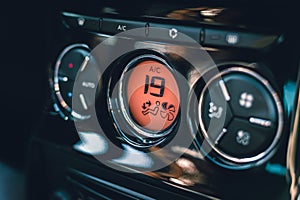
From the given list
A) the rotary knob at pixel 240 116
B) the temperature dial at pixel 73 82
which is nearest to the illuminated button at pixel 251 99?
the rotary knob at pixel 240 116

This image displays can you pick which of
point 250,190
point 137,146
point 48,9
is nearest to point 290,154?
point 250,190

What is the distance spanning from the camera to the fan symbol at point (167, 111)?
22.3 inches

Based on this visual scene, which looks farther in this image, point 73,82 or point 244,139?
point 73,82

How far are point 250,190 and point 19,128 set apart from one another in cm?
42

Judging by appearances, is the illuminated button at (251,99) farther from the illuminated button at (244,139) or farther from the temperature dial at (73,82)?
the temperature dial at (73,82)

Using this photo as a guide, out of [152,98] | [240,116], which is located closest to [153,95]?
[152,98]

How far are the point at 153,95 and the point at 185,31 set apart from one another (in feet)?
0.31

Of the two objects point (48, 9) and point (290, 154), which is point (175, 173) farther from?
point (48, 9)

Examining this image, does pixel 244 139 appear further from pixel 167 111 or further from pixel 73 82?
pixel 73 82

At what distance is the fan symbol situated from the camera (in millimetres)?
566

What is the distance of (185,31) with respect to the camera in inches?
20.9

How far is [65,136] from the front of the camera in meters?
0.68

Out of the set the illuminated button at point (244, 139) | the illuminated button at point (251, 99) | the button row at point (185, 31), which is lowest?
the illuminated button at point (244, 139)

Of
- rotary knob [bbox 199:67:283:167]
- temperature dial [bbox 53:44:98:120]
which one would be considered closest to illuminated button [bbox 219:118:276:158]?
rotary knob [bbox 199:67:283:167]
